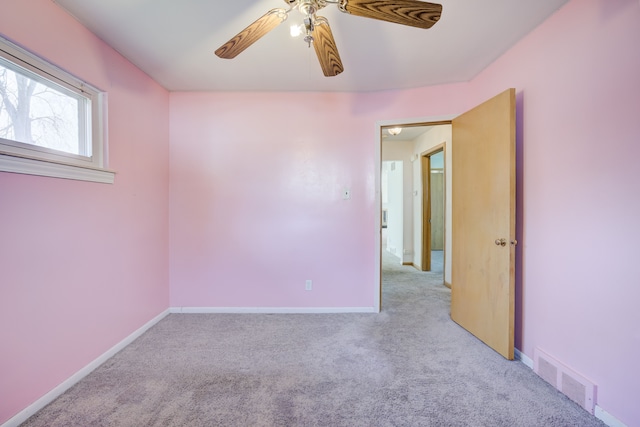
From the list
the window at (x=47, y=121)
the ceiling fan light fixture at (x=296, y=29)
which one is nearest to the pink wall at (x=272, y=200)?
the window at (x=47, y=121)

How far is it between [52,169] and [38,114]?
1.12 feet

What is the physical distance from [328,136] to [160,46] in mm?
1607

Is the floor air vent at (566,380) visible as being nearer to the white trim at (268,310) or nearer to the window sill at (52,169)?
the white trim at (268,310)

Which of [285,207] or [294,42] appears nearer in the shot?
[294,42]

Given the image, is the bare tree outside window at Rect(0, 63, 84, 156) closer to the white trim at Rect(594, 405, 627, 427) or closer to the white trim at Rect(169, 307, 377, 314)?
the white trim at Rect(169, 307, 377, 314)

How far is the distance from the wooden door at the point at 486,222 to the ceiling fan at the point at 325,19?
3.86 ft

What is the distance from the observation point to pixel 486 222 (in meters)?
2.15

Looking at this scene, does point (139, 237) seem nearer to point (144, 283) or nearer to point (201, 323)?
point (144, 283)

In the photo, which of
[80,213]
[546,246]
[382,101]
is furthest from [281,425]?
[382,101]

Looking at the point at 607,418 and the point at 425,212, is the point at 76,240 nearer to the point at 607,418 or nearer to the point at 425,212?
the point at 607,418

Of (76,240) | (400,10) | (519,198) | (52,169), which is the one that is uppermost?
(400,10)

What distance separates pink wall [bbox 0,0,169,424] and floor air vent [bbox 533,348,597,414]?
304cm

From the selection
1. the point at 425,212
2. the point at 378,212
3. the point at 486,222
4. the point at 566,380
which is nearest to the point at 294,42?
the point at 378,212

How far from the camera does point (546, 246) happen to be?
1.79 meters
